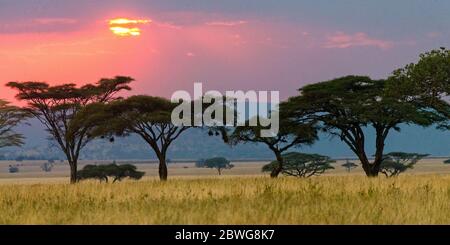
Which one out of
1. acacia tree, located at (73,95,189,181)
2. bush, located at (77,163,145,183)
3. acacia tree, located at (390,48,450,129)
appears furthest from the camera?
bush, located at (77,163,145,183)

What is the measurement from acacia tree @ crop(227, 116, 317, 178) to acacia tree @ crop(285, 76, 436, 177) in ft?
2.75

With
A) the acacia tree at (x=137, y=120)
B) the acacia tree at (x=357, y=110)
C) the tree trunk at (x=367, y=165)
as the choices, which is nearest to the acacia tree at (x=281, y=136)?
the acacia tree at (x=357, y=110)

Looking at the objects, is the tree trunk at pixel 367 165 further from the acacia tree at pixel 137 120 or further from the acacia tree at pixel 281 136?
the acacia tree at pixel 137 120

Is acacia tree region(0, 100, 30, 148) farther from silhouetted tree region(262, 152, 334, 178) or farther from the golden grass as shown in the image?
the golden grass

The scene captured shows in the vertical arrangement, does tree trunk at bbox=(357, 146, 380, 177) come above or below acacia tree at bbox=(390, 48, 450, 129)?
below

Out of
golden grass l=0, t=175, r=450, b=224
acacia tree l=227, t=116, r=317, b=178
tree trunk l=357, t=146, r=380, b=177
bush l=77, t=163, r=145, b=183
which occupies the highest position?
acacia tree l=227, t=116, r=317, b=178

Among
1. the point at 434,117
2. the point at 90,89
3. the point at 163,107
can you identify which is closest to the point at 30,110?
the point at 90,89

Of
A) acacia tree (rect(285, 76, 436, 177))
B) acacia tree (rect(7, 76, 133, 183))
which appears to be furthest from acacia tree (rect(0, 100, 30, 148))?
acacia tree (rect(285, 76, 436, 177))

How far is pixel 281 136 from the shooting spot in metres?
52.9

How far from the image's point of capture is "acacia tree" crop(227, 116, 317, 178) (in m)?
51.1

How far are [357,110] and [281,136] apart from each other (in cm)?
804

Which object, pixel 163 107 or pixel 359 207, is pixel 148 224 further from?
pixel 163 107

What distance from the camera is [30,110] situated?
62.4 meters

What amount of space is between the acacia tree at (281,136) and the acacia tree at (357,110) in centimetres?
84
